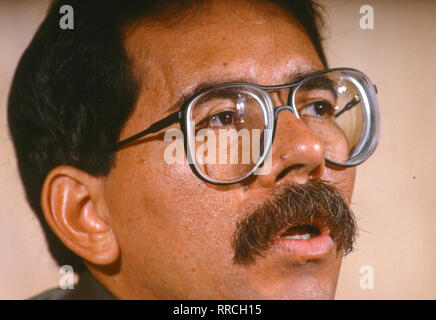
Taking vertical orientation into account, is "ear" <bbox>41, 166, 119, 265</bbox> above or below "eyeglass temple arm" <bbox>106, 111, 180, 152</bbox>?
below

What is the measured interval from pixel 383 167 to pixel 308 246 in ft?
2.01

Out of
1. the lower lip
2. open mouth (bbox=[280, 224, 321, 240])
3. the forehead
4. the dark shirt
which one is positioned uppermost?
the forehead

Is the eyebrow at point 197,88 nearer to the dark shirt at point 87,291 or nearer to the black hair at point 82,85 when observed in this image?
the black hair at point 82,85

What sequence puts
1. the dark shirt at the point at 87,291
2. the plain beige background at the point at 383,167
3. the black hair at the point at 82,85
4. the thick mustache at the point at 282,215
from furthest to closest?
the plain beige background at the point at 383,167
the dark shirt at the point at 87,291
the black hair at the point at 82,85
the thick mustache at the point at 282,215

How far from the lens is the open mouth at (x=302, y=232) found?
1.05 meters

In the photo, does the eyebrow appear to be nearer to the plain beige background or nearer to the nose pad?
the nose pad

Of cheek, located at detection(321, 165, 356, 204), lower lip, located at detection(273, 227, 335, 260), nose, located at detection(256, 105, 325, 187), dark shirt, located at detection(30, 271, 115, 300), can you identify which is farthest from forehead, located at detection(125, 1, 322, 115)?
dark shirt, located at detection(30, 271, 115, 300)

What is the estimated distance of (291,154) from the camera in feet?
3.16

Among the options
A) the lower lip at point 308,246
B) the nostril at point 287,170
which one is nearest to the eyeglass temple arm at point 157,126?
the nostril at point 287,170

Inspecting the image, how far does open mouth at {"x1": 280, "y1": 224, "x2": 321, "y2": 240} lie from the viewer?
105 cm

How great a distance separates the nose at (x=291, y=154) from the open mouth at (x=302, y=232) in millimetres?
134

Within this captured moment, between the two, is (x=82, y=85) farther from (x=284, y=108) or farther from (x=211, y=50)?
(x=284, y=108)

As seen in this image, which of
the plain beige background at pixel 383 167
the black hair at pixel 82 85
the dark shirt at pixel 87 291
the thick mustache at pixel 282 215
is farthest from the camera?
the plain beige background at pixel 383 167

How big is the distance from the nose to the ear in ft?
1.36
